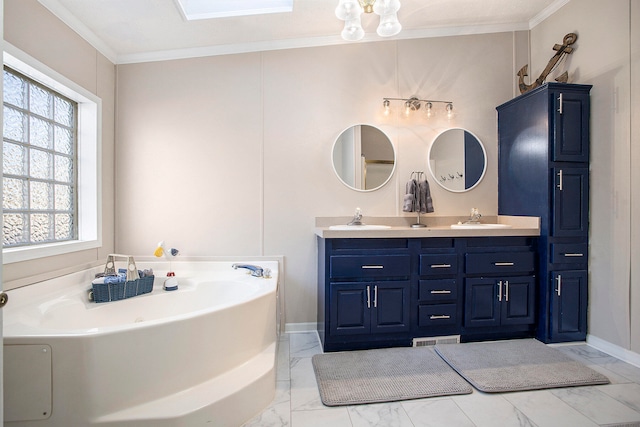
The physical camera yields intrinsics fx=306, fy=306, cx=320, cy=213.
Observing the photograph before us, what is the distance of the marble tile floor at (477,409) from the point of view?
154 cm

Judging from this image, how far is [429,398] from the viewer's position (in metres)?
1.73

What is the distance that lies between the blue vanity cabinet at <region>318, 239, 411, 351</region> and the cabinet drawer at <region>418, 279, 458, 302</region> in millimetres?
121

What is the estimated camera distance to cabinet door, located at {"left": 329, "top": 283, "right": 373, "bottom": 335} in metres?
2.27

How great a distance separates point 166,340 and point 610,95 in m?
3.32

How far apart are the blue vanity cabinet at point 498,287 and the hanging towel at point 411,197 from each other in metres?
0.54

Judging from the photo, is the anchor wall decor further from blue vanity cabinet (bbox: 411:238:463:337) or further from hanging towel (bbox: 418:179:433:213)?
blue vanity cabinet (bbox: 411:238:463:337)

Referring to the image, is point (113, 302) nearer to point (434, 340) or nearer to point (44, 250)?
point (44, 250)

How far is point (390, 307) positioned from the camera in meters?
2.31

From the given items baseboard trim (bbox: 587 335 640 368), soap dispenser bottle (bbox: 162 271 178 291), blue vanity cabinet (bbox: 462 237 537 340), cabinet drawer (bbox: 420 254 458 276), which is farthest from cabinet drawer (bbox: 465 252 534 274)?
soap dispenser bottle (bbox: 162 271 178 291)

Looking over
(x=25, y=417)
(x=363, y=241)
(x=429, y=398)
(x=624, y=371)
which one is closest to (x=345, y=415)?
(x=429, y=398)

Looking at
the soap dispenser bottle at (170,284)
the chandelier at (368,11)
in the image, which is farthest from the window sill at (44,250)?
the chandelier at (368,11)

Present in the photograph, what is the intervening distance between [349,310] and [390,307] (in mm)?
316

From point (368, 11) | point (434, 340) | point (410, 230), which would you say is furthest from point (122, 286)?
point (368, 11)

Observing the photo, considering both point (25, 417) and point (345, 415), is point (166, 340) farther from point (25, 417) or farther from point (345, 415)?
point (345, 415)
